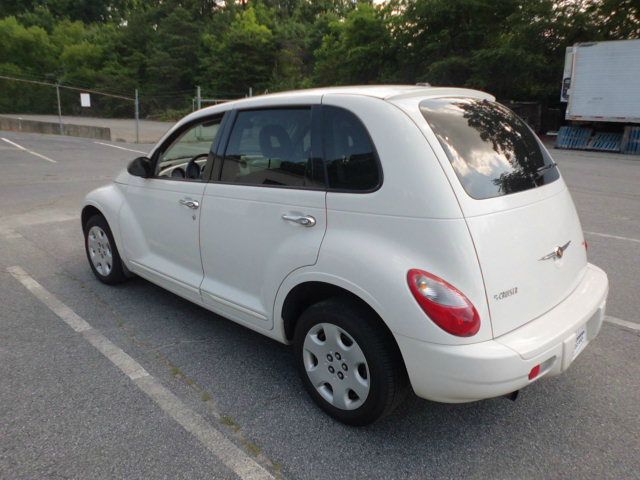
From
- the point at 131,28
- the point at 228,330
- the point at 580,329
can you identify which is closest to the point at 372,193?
the point at 580,329

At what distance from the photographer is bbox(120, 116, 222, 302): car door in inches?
135

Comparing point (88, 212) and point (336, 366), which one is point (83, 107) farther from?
point (336, 366)

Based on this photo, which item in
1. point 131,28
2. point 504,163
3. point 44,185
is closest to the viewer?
point 504,163

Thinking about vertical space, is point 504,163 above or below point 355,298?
above

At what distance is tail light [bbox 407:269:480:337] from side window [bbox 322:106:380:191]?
59cm

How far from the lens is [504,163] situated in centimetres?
267

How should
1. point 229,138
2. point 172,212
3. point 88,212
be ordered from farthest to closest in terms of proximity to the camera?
1. point 88,212
2. point 172,212
3. point 229,138

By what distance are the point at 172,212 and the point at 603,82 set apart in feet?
63.6

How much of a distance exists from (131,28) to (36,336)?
55.0m

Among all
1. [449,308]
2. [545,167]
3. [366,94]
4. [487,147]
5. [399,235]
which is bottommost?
[449,308]

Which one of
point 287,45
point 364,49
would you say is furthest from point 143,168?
point 287,45

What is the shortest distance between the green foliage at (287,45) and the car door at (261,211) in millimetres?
23989

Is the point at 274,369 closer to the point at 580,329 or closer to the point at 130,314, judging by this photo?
the point at 130,314

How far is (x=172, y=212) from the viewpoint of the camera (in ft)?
11.7
